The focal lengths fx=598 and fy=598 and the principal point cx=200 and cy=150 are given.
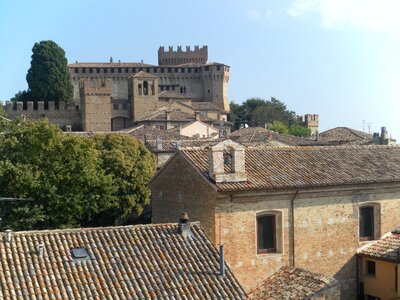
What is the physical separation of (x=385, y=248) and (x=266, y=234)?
15.3 ft

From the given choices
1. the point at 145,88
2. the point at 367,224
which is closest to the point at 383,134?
the point at 367,224

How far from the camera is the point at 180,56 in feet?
418

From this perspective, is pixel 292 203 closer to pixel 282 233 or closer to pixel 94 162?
pixel 282 233

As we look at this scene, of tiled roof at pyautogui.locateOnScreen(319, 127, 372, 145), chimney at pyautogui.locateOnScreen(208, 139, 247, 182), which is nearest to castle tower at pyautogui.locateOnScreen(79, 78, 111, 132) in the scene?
tiled roof at pyautogui.locateOnScreen(319, 127, 372, 145)

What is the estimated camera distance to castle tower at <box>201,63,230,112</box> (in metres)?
109

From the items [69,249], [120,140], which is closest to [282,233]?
[69,249]

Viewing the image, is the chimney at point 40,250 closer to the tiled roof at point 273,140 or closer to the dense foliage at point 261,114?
the tiled roof at point 273,140

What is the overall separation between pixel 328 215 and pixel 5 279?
41.6ft

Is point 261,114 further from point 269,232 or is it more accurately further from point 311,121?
point 269,232

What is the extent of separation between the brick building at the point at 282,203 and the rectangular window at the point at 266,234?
3cm

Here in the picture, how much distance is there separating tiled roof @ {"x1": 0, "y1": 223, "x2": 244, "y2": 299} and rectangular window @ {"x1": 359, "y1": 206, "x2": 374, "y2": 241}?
378 inches

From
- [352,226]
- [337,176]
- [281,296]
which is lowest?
[281,296]

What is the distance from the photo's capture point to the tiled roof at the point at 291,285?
1839cm

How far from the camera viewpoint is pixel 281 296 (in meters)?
18.6
